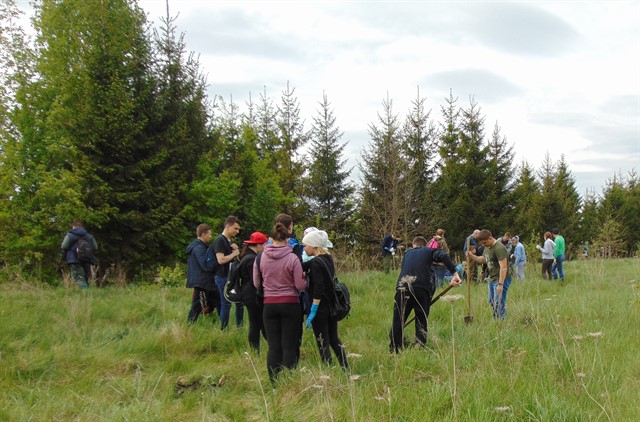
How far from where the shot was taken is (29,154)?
15.3 m

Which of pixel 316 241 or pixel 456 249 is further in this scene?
pixel 456 249

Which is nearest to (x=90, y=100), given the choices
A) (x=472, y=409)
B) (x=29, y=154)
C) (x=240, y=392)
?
(x=29, y=154)

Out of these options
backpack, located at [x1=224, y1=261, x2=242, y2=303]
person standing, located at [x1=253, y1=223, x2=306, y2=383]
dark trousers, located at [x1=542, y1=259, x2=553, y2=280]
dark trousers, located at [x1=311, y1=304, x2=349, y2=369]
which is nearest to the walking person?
dark trousers, located at [x1=311, y1=304, x2=349, y2=369]

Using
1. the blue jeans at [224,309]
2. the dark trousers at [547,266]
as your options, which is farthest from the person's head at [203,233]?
the dark trousers at [547,266]

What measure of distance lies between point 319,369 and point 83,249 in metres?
7.67

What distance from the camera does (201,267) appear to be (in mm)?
6996

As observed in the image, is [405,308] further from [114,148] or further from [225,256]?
[114,148]

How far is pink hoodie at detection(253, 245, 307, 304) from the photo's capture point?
4789 mm

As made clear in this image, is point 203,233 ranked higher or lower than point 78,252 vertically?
higher

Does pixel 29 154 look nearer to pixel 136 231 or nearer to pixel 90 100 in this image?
pixel 90 100

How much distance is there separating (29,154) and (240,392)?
1461 centimetres

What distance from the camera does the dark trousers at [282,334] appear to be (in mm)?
4770

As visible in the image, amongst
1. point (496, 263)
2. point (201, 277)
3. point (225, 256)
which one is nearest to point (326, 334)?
point (225, 256)

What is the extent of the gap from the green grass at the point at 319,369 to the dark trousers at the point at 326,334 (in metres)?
→ 0.21
